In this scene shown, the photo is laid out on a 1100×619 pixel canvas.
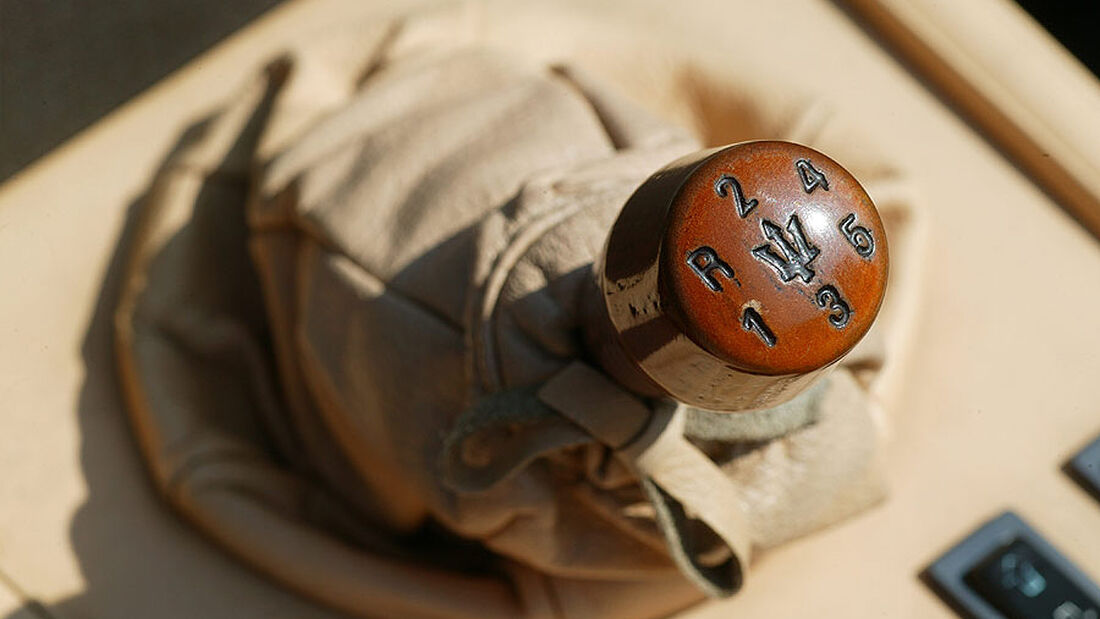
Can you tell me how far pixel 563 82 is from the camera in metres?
0.86

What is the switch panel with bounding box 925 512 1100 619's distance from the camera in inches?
28.9

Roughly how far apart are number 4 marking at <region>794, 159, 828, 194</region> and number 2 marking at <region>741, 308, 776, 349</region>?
0.18ft

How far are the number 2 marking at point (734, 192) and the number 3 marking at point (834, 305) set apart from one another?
0.04 metres

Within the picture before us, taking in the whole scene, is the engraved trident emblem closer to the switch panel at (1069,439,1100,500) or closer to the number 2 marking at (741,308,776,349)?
the number 2 marking at (741,308,776,349)

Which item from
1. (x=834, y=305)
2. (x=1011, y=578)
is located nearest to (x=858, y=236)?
(x=834, y=305)

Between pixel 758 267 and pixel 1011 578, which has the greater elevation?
pixel 758 267

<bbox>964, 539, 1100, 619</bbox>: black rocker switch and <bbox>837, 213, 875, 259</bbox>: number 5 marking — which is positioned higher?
<bbox>837, 213, 875, 259</bbox>: number 5 marking

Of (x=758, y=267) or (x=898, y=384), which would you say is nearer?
(x=758, y=267)

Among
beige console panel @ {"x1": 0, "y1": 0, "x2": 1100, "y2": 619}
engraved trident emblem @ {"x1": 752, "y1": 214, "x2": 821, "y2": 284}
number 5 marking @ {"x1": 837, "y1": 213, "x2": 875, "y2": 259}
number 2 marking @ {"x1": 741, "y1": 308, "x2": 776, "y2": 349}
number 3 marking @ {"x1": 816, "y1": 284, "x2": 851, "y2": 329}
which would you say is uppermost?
number 5 marking @ {"x1": 837, "y1": 213, "x2": 875, "y2": 259}

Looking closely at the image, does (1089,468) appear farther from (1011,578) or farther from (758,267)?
(758,267)

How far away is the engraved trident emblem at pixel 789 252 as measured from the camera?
0.45 m

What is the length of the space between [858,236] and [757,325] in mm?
54

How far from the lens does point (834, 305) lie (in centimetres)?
46

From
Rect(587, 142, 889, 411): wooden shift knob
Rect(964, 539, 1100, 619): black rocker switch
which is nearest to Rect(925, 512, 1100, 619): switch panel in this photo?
Rect(964, 539, 1100, 619): black rocker switch
